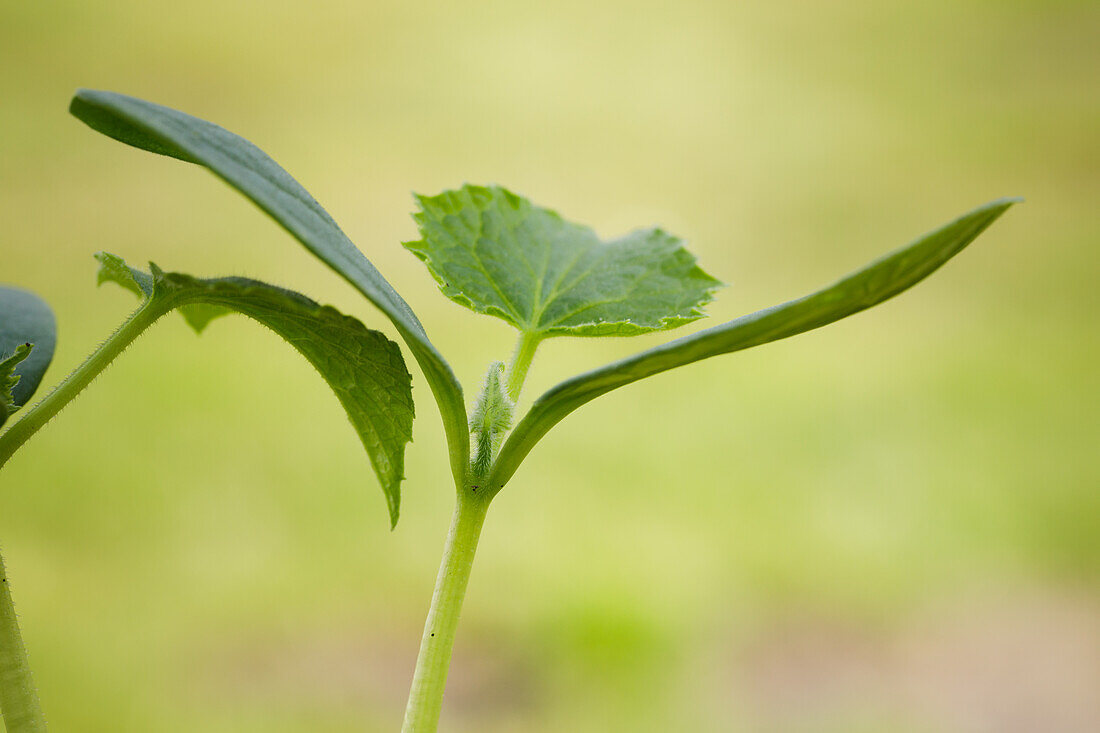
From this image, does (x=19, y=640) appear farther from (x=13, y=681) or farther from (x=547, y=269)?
(x=547, y=269)

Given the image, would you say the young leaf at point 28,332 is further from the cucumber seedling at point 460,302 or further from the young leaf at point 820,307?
the young leaf at point 820,307

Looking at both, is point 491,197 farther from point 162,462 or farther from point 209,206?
point 209,206

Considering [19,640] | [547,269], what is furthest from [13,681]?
[547,269]

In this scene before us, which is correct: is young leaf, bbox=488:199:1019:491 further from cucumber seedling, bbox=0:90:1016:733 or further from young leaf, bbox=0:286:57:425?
young leaf, bbox=0:286:57:425

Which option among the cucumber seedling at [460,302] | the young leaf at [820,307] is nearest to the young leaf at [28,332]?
the cucumber seedling at [460,302]

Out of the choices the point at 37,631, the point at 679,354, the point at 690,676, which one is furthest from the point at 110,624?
the point at 679,354
